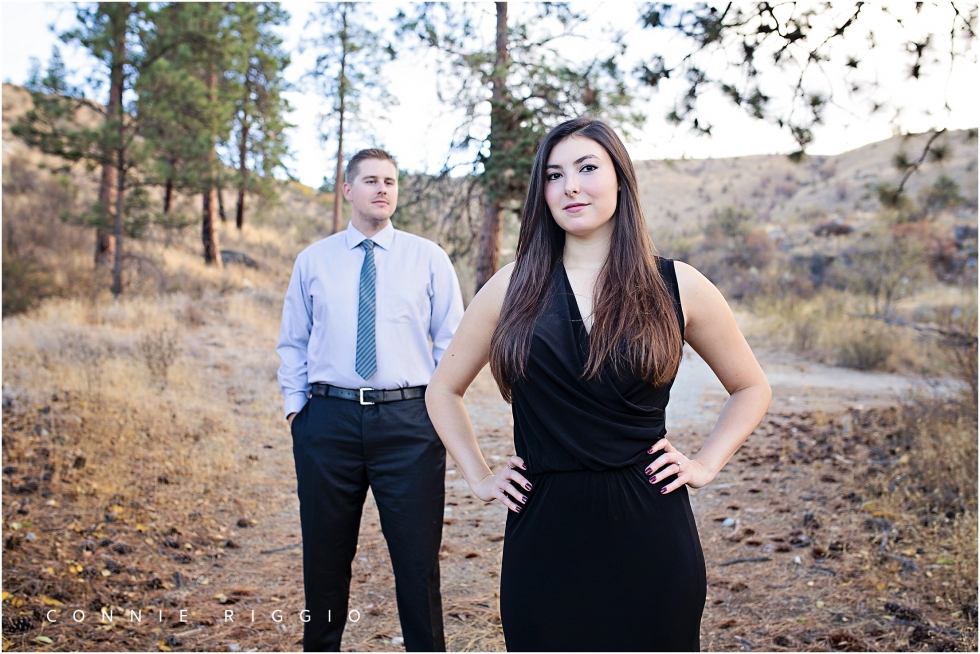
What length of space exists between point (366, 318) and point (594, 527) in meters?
1.86

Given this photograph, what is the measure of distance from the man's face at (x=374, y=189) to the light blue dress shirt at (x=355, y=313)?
11 centimetres

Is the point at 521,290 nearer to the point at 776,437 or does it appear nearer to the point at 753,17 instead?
the point at 753,17

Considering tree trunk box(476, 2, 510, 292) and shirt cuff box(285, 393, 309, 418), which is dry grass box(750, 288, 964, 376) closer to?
tree trunk box(476, 2, 510, 292)

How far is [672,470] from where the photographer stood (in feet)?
6.18

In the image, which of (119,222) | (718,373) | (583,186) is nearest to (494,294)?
(583,186)

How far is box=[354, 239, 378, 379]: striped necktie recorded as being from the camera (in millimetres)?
3314

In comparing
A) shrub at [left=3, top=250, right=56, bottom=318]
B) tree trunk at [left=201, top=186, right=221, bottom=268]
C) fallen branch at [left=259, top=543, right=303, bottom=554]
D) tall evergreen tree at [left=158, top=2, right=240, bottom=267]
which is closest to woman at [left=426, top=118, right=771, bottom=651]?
fallen branch at [left=259, top=543, right=303, bottom=554]

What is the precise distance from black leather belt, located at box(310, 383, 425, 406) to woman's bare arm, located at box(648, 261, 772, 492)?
5.33 feet

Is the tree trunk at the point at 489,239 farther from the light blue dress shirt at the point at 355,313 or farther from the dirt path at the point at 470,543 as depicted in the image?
the light blue dress shirt at the point at 355,313

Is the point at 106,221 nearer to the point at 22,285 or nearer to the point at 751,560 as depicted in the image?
the point at 22,285

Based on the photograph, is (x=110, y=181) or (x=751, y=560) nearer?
(x=751, y=560)

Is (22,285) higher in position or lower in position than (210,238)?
lower

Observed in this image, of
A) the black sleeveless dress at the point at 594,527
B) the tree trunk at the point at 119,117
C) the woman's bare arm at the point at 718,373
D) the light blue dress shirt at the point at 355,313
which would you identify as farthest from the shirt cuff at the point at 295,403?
the tree trunk at the point at 119,117

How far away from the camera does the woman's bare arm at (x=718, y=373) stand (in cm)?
193
